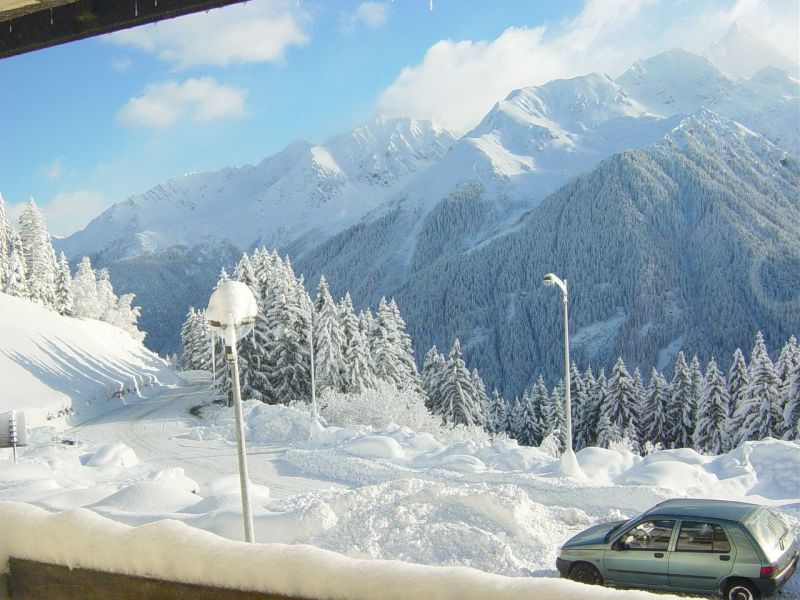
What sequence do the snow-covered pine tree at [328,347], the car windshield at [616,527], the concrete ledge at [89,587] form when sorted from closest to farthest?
the concrete ledge at [89,587] → the car windshield at [616,527] → the snow-covered pine tree at [328,347]

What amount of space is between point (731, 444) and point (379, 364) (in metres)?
24.0

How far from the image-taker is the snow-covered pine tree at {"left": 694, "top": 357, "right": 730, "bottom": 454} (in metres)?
45.2

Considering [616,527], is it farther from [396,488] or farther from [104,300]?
[104,300]

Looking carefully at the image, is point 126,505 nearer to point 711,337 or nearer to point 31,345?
point 31,345

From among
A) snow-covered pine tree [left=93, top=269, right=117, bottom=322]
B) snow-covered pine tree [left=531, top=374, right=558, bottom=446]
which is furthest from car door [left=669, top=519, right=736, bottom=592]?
snow-covered pine tree [left=93, top=269, right=117, bottom=322]

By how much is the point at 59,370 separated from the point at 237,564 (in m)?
55.2

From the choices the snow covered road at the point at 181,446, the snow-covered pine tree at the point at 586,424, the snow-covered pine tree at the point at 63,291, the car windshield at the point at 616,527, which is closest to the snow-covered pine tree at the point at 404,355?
the snow covered road at the point at 181,446

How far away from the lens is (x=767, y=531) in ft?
30.3

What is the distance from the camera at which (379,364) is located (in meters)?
50.4

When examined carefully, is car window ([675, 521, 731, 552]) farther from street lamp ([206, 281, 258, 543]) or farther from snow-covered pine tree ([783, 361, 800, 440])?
Result: snow-covered pine tree ([783, 361, 800, 440])

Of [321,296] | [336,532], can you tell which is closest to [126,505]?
[336,532]

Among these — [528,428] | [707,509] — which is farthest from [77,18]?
[528,428]

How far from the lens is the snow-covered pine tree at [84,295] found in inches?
3376

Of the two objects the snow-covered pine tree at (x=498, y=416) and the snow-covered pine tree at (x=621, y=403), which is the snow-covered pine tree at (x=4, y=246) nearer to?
the snow-covered pine tree at (x=498, y=416)
